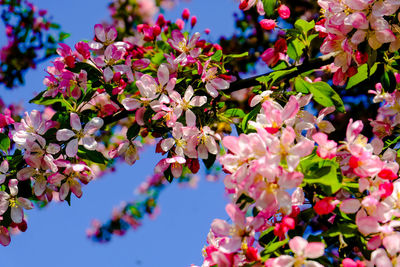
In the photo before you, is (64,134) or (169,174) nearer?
(64,134)

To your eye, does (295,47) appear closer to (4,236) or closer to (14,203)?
(14,203)

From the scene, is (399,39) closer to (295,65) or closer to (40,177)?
(295,65)

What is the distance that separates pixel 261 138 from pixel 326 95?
1.87ft

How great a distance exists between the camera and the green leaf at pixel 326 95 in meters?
1.41

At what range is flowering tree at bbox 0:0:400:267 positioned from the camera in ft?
3.12

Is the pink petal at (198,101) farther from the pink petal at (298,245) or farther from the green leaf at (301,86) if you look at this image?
the pink petal at (298,245)

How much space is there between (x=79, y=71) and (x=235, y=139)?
820mm

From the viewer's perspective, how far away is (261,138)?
96 centimetres

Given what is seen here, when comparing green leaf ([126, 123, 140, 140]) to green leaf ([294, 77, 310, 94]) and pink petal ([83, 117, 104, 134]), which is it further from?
green leaf ([294, 77, 310, 94])

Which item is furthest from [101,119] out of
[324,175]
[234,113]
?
[324,175]

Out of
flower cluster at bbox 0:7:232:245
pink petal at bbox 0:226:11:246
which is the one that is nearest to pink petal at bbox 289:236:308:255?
flower cluster at bbox 0:7:232:245

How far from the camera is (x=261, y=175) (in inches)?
36.5

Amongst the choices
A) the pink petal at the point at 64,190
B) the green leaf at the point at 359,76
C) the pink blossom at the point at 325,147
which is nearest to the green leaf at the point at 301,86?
the green leaf at the point at 359,76

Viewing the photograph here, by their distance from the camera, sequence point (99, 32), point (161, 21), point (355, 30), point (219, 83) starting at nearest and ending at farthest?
point (355, 30)
point (219, 83)
point (99, 32)
point (161, 21)
